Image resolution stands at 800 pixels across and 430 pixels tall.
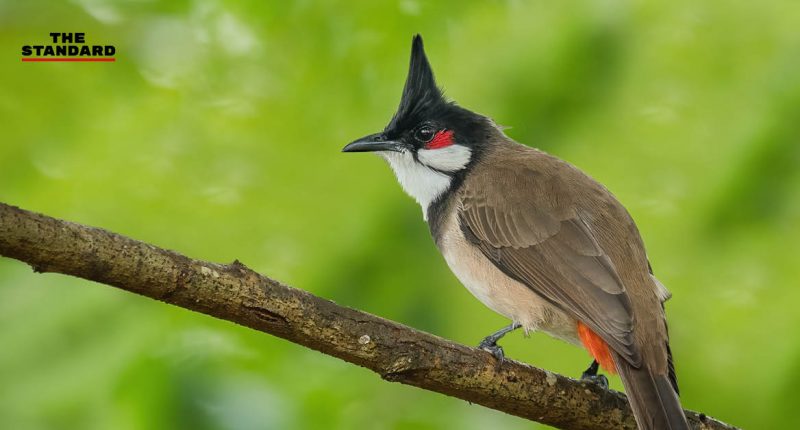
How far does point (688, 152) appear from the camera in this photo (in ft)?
13.3

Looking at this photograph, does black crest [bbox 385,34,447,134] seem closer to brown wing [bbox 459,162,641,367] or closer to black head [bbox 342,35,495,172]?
black head [bbox 342,35,495,172]

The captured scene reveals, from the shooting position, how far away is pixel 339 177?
4.03 meters

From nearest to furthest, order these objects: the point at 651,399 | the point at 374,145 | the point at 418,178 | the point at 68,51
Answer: the point at 651,399, the point at 68,51, the point at 374,145, the point at 418,178

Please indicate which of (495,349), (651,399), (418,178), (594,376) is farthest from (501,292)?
(651,399)

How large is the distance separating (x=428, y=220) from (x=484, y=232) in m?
0.36

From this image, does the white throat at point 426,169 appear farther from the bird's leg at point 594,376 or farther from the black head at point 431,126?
the bird's leg at point 594,376

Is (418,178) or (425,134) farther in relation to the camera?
(425,134)

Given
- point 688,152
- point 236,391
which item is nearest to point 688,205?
point 688,152

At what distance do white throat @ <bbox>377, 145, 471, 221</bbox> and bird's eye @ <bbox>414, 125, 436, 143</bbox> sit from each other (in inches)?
2.8

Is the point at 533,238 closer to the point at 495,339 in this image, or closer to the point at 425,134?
the point at 495,339

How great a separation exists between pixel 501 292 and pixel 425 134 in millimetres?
940

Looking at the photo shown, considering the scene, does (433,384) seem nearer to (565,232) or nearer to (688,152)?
(565,232)

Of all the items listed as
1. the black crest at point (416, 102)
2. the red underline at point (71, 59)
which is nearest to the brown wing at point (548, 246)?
the black crest at point (416, 102)

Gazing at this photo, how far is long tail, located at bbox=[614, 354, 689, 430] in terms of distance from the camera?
312cm
